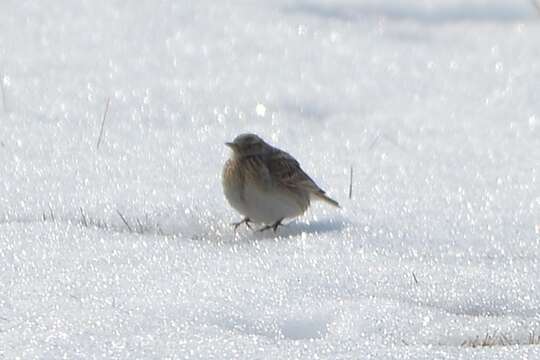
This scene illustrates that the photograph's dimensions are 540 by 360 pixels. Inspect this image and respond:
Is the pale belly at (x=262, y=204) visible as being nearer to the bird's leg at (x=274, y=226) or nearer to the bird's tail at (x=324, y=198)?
the bird's leg at (x=274, y=226)

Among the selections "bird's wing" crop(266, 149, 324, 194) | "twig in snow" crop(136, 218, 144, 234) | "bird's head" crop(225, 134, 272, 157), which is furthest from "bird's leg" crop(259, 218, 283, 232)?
A: "twig in snow" crop(136, 218, 144, 234)

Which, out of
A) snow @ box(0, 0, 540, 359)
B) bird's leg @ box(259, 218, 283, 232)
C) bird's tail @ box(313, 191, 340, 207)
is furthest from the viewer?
bird's tail @ box(313, 191, 340, 207)

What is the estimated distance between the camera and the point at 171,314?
6133 millimetres

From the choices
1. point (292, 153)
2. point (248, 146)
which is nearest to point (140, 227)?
point (248, 146)

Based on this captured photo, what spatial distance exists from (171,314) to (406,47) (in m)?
5.91

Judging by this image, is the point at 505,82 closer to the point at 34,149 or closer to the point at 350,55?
the point at 350,55

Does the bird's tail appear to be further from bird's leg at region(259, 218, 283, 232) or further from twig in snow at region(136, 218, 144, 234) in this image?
twig in snow at region(136, 218, 144, 234)

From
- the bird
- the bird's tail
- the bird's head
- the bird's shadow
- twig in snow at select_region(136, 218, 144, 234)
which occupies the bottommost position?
the bird's shadow

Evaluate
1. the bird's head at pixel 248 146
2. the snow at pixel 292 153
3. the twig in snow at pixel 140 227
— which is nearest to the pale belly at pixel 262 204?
the snow at pixel 292 153

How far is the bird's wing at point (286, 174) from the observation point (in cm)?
780

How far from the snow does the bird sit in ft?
0.39

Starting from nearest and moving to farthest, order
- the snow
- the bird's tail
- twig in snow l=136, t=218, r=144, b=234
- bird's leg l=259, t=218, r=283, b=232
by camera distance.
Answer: the snow → twig in snow l=136, t=218, r=144, b=234 → bird's leg l=259, t=218, r=283, b=232 → the bird's tail

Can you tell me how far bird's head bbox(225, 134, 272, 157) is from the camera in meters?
7.85

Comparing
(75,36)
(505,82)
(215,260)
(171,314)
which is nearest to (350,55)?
(505,82)
